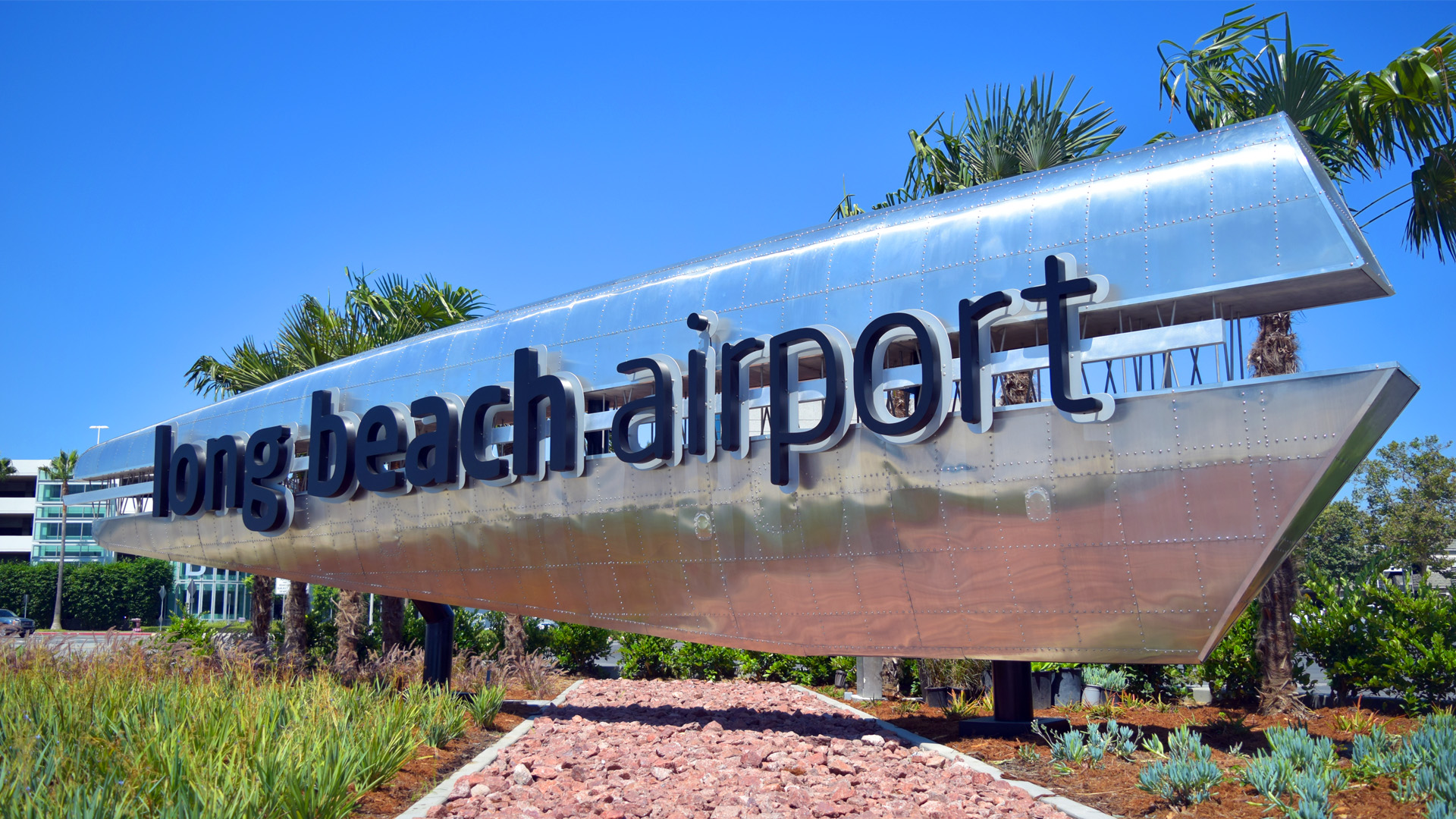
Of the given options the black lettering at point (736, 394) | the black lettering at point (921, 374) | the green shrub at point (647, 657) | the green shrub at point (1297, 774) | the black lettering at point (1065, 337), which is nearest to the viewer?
the green shrub at point (1297, 774)

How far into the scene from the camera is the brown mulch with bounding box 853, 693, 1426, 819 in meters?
7.59

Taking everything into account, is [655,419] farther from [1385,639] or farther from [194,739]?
[1385,639]

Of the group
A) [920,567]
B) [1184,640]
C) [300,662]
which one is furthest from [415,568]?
[1184,640]

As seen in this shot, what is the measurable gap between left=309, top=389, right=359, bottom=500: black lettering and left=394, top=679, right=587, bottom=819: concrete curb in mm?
4684

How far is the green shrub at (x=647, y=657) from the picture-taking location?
21219mm

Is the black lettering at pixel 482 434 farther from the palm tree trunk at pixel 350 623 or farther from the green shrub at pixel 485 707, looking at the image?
the palm tree trunk at pixel 350 623

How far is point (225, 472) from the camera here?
16.5m

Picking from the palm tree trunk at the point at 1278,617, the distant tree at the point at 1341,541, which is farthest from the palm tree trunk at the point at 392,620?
the distant tree at the point at 1341,541

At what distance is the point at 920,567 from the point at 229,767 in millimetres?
6754

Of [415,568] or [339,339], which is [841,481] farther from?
[339,339]

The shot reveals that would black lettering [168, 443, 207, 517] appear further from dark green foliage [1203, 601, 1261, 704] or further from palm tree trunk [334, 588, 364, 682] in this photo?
dark green foliage [1203, 601, 1261, 704]

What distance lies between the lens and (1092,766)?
30.6ft

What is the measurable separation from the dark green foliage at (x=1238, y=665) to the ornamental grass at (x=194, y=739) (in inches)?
439

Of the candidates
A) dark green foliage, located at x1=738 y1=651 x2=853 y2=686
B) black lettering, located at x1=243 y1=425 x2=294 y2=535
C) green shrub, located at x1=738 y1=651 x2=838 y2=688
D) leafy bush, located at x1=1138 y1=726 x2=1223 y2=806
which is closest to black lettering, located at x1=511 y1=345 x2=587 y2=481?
black lettering, located at x1=243 y1=425 x2=294 y2=535
